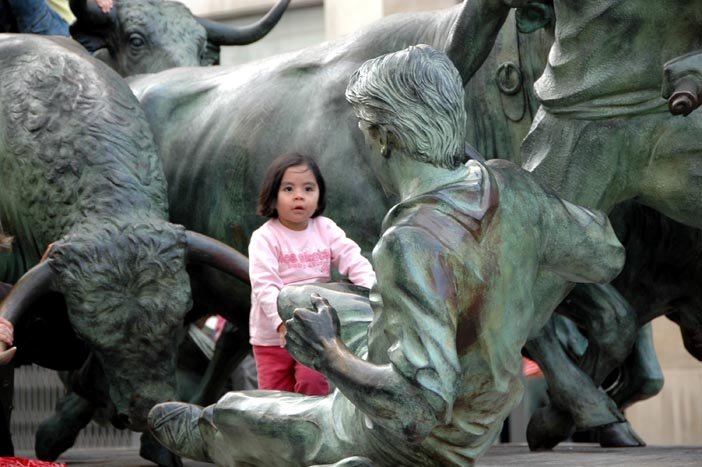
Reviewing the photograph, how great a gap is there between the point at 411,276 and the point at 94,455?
17.0 ft

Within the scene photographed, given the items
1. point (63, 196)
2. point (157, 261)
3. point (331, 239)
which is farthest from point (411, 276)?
point (63, 196)

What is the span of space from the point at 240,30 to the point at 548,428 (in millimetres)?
4857

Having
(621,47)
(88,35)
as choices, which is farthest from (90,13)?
(621,47)

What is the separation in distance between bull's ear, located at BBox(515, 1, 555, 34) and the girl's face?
4.00 feet

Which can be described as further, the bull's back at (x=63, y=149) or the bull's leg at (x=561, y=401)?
the bull's back at (x=63, y=149)

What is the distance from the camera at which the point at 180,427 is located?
5570 millimetres

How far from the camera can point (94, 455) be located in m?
9.55

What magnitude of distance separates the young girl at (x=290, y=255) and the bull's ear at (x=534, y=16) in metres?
1.16

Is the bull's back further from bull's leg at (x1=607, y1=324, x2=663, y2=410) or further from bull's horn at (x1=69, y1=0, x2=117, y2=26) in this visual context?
bull's leg at (x1=607, y1=324, x2=663, y2=410)

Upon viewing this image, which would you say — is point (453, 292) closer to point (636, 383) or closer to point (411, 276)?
point (411, 276)

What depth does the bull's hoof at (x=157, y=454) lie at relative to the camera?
7617 millimetres

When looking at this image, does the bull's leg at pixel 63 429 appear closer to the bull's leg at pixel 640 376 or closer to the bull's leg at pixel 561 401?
the bull's leg at pixel 561 401

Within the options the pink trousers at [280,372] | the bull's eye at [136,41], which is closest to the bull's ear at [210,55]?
the bull's eye at [136,41]

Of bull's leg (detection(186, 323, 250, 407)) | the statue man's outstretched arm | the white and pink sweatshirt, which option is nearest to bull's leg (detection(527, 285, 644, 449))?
the white and pink sweatshirt
